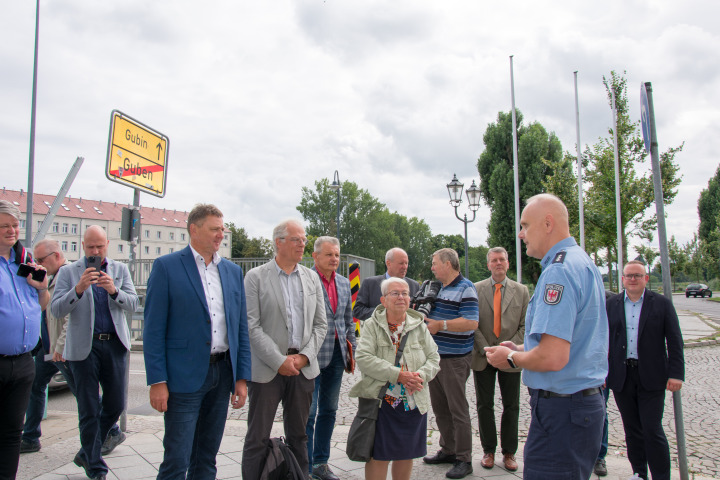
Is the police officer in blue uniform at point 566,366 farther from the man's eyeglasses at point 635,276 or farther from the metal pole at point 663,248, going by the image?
the man's eyeglasses at point 635,276

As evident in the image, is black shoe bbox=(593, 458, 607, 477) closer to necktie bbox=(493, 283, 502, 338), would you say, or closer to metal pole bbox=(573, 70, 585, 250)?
necktie bbox=(493, 283, 502, 338)

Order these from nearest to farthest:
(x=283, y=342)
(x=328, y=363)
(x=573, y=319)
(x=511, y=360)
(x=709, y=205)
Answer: (x=573, y=319) → (x=511, y=360) → (x=283, y=342) → (x=328, y=363) → (x=709, y=205)

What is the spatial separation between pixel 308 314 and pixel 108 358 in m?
1.86

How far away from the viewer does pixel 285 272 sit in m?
4.08

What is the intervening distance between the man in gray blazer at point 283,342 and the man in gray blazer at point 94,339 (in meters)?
1.32

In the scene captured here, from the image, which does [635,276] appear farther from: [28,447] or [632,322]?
[28,447]

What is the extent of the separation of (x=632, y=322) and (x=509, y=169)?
105 feet

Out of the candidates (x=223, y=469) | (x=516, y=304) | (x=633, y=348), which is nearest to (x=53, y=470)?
(x=223, y=469)

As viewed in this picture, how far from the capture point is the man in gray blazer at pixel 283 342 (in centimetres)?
371

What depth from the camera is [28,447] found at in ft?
15.7

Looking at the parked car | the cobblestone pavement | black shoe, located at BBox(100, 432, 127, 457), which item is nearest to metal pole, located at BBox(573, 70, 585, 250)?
the cobblestone pavement

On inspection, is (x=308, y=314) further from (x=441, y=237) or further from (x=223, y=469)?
(x=441, y=237)

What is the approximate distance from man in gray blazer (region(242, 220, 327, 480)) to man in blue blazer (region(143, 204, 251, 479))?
0.86ft

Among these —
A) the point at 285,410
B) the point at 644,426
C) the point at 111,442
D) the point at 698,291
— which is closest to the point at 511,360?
the point at 285,410
